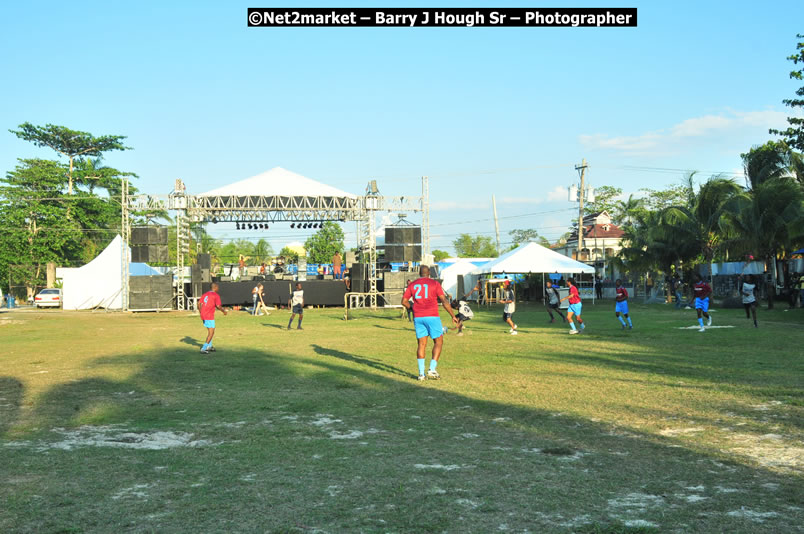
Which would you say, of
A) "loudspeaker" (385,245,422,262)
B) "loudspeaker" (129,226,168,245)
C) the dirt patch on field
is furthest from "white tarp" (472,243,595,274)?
the dirt patch on field

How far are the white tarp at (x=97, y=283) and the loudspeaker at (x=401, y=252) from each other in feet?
52.1

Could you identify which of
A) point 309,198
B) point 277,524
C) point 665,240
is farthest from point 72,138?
point 277,524

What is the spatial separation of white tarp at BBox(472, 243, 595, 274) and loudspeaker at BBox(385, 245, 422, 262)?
3.91 meters

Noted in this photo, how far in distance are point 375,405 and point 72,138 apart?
57306 mm

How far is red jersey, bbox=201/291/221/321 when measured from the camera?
1555cm

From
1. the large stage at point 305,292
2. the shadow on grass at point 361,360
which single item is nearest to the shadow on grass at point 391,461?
the shadow on grass at point 361,360

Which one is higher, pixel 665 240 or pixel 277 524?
pixel 665 240

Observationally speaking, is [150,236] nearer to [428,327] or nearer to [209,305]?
[209,305]

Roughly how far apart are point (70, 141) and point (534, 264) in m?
43.6

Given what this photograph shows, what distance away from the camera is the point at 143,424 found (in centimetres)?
767

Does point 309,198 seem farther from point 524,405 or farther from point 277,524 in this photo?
point 277,524

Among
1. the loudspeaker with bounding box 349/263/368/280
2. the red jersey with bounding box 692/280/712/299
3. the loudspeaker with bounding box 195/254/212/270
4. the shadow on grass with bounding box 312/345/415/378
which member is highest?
the loudspeaker with bounding box 195/254/212/270

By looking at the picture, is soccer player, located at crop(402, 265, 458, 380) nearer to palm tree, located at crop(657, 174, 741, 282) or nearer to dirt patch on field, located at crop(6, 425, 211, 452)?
dirt patch on field, located at crop(6, 425, 211, 452)

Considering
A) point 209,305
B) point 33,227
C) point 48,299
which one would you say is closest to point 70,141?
point 33,227
